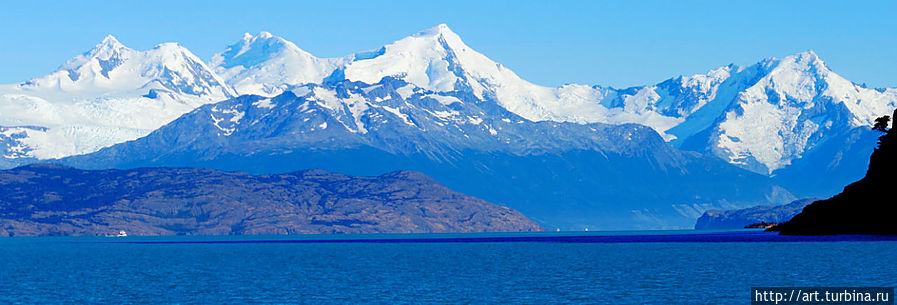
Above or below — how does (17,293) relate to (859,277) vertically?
below

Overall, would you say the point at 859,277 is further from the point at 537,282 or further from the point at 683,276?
the point at 537,282

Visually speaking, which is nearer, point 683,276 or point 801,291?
point 801,291

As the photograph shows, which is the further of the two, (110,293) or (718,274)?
(718,274)

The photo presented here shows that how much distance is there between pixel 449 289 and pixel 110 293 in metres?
41.9

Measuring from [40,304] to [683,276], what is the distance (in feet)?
278

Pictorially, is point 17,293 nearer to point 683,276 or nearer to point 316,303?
point 316,303

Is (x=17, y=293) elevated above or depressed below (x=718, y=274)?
below

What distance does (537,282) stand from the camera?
181625 millimetres

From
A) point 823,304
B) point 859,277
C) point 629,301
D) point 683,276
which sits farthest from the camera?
point 683,276

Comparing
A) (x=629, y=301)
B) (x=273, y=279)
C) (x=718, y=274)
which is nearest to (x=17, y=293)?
(x=273, y=279)

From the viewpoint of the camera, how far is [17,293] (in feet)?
570

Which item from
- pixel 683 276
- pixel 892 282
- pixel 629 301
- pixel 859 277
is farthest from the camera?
pixel 683 276

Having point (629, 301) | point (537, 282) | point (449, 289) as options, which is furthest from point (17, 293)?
point (629, 301)

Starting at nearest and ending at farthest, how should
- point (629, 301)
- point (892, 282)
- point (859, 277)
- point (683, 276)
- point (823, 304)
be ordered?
1. point (823, 304)
2. point (629, 301)
3. point (892, 282)
4. point (859, 277)
5. point (683, 276)
